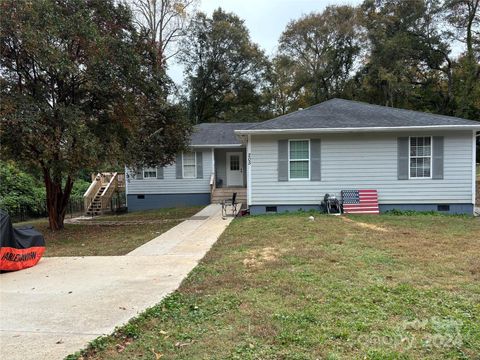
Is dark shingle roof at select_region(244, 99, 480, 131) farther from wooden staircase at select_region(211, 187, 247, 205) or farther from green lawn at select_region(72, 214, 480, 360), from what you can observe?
green lawn at select_region(72, 214, 480, 360)

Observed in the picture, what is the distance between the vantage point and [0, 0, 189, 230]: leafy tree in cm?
823

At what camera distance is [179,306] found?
4.06 m

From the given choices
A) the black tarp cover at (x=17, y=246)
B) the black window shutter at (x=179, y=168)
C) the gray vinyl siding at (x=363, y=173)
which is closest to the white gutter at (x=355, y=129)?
the gray vinyl siding at (x=363, y=173)

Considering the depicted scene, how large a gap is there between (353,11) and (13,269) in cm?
3055

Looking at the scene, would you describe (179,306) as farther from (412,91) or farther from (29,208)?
(412,91)

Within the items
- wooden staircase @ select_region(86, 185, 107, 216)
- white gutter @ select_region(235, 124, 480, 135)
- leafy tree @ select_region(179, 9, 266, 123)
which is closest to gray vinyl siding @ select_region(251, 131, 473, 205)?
white gutter @ select_region(235, 124, 480, 135)

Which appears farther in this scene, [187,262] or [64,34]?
[64,34]

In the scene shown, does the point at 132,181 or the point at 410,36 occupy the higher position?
the point at 410,36

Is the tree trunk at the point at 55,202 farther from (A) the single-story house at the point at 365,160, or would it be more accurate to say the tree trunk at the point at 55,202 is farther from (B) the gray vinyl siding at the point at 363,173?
(B) the gray vinyl siding at the point at 363,173

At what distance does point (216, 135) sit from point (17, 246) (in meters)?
13.8

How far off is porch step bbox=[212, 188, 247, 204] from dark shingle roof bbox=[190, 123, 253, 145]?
2416mm

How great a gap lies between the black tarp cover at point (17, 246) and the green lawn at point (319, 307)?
3020 millimetres

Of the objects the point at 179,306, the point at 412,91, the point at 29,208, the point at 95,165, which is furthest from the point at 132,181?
the point at 412,91

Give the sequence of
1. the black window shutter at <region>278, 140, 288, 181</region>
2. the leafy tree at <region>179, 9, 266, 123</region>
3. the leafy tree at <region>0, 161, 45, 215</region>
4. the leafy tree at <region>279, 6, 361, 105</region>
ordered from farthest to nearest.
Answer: the leafy tree at <region>179, 9, 266, 123</region>
the leafy tree at <region>279, 6, 361, 105</region>
the leafy tree at <region>0, 161, 45, 215</region>
the black window shutter at <region>278, 140, 288, 181</region>
